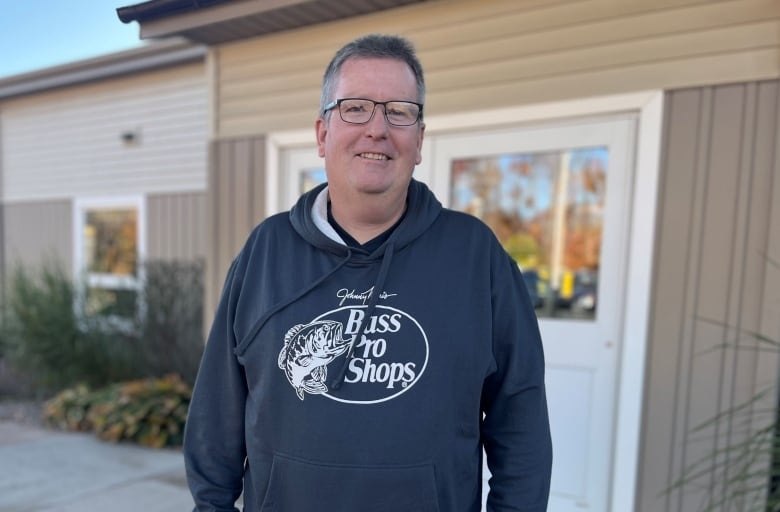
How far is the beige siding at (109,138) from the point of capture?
586cm

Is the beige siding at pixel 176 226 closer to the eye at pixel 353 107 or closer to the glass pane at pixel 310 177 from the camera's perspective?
the glass pane at pixel 310 177

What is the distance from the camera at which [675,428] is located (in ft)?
7.95

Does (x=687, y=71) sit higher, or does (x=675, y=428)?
(x=687, y=71)

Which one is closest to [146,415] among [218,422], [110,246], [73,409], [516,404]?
[73,409]

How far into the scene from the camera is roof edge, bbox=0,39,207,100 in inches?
220

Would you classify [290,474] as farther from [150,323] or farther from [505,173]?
[150,323]

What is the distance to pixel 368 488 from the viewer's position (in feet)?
3.45

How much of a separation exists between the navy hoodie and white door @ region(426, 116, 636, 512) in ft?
5.50

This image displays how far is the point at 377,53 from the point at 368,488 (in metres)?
0.93

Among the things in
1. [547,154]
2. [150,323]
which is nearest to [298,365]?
[547,154]

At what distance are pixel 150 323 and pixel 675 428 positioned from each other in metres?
4.53

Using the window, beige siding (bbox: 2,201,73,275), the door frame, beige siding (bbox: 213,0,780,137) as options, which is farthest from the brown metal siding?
beige siding (bbox: 2,201,73,275)

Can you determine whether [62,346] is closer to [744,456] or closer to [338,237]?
[338,237]

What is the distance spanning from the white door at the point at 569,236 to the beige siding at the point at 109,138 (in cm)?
309
